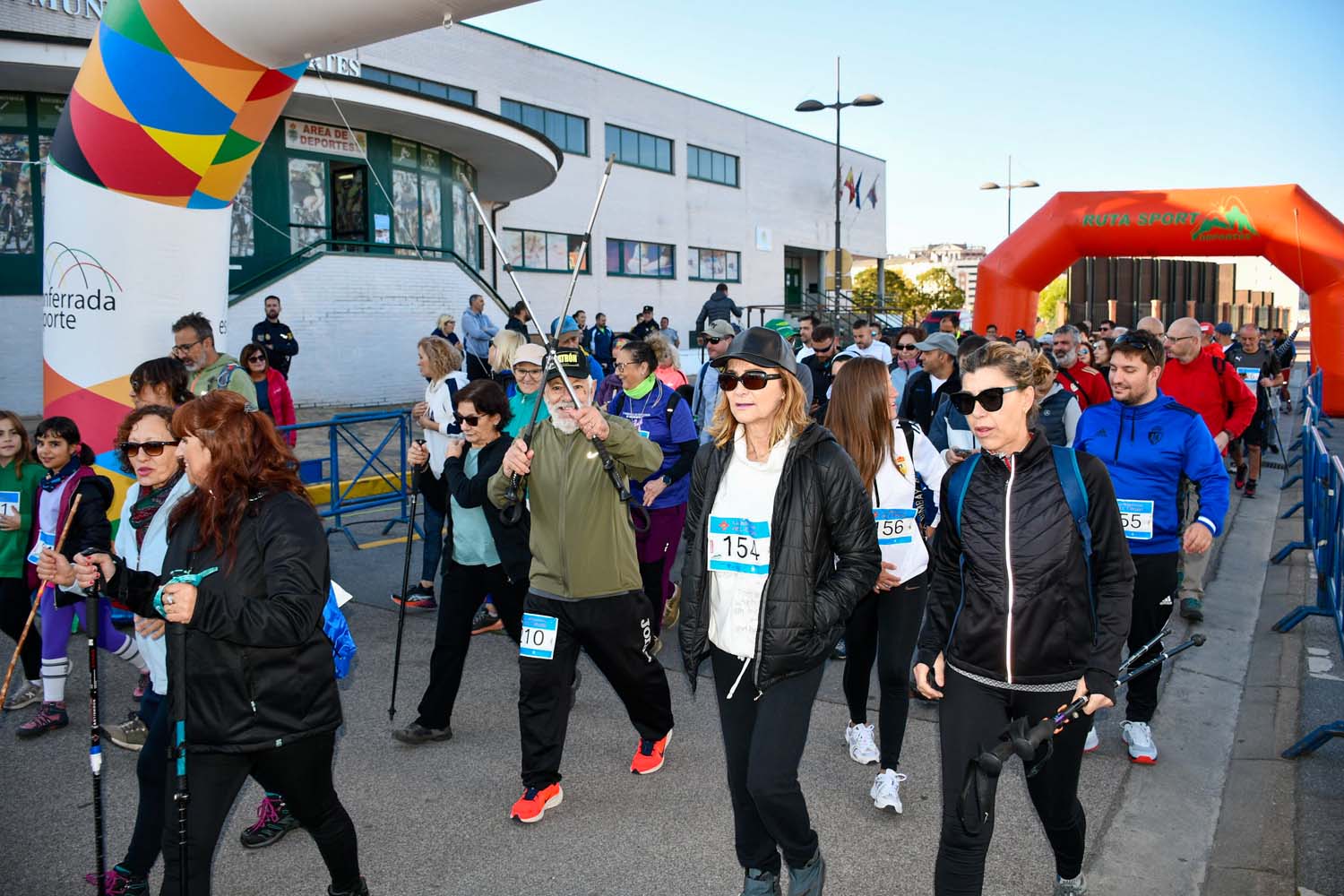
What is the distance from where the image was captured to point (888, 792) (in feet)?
14.7

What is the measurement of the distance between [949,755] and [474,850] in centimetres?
202

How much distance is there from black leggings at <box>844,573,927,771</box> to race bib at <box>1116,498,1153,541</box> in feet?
3.14

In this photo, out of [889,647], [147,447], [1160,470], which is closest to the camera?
[147,447]

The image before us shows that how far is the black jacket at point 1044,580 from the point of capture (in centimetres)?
319

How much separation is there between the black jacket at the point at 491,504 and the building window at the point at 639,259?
29.4m

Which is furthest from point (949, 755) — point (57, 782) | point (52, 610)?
point (52, 610)

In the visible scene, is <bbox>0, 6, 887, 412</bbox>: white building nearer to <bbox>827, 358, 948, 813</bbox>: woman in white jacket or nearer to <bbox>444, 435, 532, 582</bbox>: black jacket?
<bbox>444, 435, 532, 582</bbox>: black jacket

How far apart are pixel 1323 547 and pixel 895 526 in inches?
172

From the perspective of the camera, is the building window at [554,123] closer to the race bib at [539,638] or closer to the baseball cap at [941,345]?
the baseball cap at [941,345]

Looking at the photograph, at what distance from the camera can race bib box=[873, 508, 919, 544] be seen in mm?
4586

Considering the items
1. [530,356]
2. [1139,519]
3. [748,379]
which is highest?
[530,356]

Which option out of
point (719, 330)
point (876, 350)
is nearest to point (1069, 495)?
point (719, 330)

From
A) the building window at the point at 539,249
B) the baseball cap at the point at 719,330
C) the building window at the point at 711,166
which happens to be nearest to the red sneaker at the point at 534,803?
the baseball cap at the point at 719,330

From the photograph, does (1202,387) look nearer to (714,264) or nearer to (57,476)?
(57,476)
